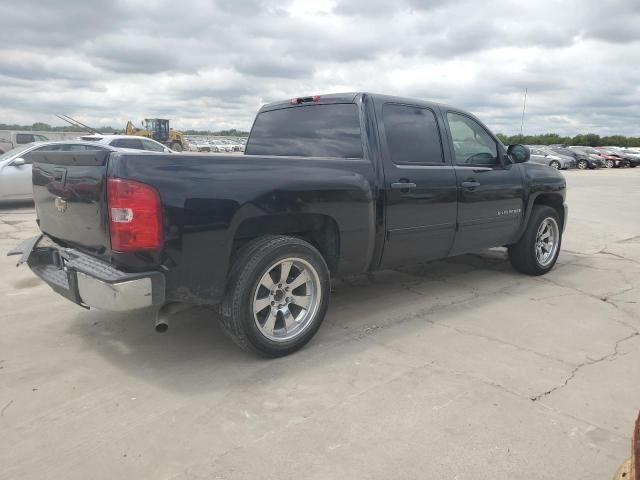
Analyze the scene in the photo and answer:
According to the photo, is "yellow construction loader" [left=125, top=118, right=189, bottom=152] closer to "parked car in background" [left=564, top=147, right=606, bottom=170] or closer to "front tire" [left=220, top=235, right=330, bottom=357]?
"parked car in background" [left=564, top=147, right=606, bottom=170]

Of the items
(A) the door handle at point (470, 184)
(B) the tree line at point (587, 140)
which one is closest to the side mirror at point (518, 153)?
(A) the door handle at point (470, 184)

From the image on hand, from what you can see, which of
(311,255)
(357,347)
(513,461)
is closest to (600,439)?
(513,461)

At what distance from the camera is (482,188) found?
514 centimetres

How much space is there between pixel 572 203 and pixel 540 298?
1052cm

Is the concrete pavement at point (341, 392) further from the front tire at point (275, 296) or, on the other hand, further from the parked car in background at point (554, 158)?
the parked car in background at point (554, 158)

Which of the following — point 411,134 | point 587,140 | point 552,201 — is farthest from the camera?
point 587,140

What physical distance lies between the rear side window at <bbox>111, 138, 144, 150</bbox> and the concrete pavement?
817 cm

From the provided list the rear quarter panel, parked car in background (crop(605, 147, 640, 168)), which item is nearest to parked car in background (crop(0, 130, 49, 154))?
the rear quarter panel

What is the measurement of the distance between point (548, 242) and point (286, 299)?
4.02 meters

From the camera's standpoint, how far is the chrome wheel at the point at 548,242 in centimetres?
616

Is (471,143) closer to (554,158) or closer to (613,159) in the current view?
(554,158)

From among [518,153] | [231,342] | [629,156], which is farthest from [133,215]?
[629,156]

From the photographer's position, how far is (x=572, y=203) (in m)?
14.5

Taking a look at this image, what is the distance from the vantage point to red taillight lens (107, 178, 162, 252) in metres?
2.96
